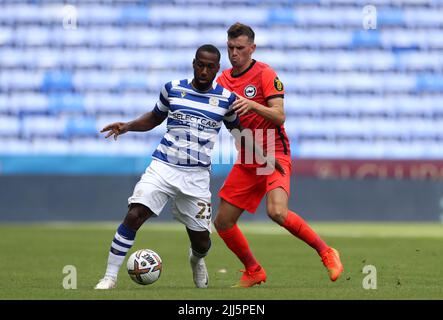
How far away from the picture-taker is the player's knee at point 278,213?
8.73m

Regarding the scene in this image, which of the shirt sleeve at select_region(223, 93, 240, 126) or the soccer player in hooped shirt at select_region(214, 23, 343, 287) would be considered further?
the soccer player in hooped shirt at select_region(214, 23, 343, 287)

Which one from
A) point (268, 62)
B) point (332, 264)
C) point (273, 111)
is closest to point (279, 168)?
point (273, 111)

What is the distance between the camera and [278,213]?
8.73 meters

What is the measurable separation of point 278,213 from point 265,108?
2.88ft

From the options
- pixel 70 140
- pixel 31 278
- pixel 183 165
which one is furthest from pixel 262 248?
pixel 70 140

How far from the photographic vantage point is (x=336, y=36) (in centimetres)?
2902

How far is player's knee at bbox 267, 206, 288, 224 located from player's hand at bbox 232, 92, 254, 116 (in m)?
0.94

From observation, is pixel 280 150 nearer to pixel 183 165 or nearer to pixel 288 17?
pixel 183 165

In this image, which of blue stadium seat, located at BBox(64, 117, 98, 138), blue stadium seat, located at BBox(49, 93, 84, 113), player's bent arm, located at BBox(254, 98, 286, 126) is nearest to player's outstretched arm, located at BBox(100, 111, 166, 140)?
player's bent arm, located at BBox(254, 98, 286, 126)

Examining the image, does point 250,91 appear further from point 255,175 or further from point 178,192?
point 178,192

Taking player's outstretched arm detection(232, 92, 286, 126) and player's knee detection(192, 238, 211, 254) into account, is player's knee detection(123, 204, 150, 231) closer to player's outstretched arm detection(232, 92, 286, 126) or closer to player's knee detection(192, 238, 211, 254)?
player's knee detection(192, 238, 211, 254)

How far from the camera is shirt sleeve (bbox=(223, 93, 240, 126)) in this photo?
27.6 feet

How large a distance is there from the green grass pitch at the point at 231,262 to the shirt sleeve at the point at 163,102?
136cm

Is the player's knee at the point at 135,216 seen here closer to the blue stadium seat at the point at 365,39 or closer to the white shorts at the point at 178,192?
the white shorts at the point at 178,192
